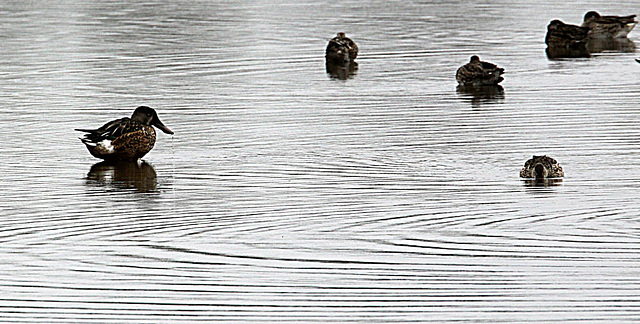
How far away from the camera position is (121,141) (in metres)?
11.6

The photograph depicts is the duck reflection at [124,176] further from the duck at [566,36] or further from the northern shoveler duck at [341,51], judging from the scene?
the duck at [566,36]

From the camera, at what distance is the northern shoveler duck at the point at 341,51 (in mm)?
20547

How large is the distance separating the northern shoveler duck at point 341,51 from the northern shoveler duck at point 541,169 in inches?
401

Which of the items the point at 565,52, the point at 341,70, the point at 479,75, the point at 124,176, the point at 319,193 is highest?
the point at 565,52

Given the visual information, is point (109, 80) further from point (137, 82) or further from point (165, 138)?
point (165, 138)

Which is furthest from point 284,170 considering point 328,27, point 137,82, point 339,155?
point 328,27

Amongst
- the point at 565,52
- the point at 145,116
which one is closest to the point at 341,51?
the point at 565,52

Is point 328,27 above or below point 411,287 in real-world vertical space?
above

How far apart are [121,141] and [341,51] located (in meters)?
9.29

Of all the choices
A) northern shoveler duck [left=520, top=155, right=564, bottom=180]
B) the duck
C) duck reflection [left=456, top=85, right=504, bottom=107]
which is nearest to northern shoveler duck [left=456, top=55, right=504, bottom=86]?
duck reflection [left=456, top=85, right=504, bottom=107]

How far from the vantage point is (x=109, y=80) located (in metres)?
18.3

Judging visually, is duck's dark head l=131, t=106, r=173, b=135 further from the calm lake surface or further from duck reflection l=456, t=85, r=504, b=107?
duck reflection l=456, t=85, r=504, b=107

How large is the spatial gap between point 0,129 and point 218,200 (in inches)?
183

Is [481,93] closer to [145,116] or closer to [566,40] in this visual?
[145,116]
